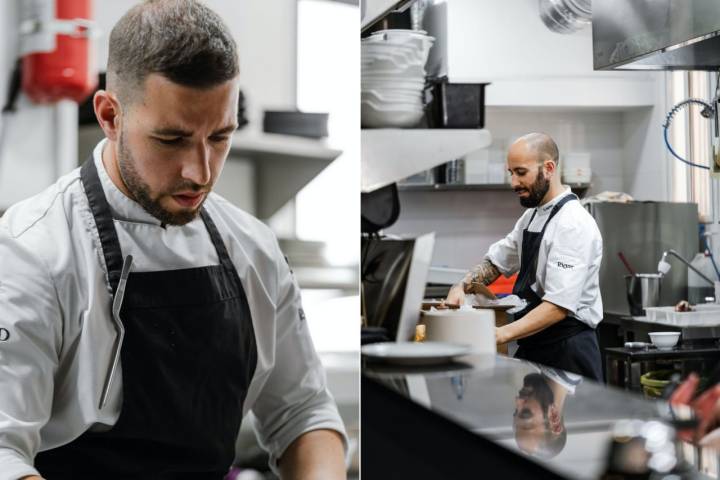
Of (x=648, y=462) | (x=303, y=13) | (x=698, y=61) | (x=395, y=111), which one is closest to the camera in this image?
(x=648, y=462)

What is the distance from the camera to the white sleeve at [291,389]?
4.46 feet

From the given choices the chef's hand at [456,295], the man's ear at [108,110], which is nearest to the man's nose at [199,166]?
the man's ear at [108,110]

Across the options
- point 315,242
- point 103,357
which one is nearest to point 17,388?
point 103,357

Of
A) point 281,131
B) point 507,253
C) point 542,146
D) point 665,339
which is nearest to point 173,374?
point 281,131

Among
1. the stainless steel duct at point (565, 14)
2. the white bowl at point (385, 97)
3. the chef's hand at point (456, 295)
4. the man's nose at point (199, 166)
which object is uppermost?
the stainless steel duct at point (565, 14)

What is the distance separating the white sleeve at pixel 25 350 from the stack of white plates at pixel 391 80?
87 cm

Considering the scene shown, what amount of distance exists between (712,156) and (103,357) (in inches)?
95.4

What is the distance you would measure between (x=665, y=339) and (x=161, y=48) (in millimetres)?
2185

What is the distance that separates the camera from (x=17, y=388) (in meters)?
1.13

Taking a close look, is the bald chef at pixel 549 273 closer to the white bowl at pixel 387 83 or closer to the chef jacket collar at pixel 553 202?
the chef jacket collar at pixel 553 202

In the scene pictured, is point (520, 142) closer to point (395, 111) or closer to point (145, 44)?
point (395, 111)

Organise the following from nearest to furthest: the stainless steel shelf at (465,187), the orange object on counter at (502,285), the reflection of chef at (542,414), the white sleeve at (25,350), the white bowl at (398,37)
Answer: the white sleeve at (25,350)
the reflection of chef at (542,414)
the white bowl at (398,37)
the orange object on counter at (502,285)
the stainless steel shelf at (465,187)

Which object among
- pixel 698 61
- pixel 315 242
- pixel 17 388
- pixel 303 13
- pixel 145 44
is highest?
pixel 698 61

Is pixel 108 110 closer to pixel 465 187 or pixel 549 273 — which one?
pixel 549 273
